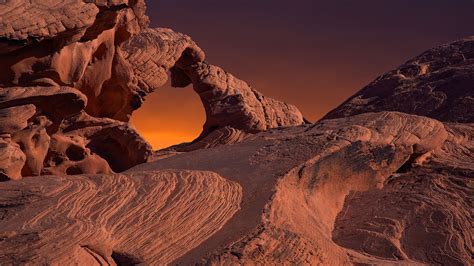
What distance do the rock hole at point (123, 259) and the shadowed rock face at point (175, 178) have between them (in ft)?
0.06

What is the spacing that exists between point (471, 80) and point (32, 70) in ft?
52.7

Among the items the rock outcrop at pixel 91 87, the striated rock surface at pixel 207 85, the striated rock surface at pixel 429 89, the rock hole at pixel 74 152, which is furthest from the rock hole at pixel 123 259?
the striated rock surface at pixel 429 89

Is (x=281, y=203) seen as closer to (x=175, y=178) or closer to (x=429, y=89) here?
(x=175, y=178)

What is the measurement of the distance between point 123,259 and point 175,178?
2.55 m

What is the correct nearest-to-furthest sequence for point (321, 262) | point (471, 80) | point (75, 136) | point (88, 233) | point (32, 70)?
point (88, 233) → point (321, 262) → point (32, 70) → point (75, 136) → point (471, 80)

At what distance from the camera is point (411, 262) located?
35.7ft

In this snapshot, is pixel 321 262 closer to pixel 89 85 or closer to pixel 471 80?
pixel 89 85

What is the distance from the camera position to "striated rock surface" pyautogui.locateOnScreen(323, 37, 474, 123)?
23609 millimetres

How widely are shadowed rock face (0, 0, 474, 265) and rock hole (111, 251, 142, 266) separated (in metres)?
0.02

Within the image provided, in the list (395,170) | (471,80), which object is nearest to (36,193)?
(395,170)

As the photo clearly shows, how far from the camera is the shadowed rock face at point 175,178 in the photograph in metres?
9.20

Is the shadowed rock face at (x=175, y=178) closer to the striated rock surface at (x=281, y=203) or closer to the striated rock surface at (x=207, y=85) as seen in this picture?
the striated rock surface at (x=281, y=203)

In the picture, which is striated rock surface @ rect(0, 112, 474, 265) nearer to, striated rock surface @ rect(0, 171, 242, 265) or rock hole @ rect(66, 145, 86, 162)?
striated rock surface @ rect(0, 171, 242, 265)

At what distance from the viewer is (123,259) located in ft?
29.6
